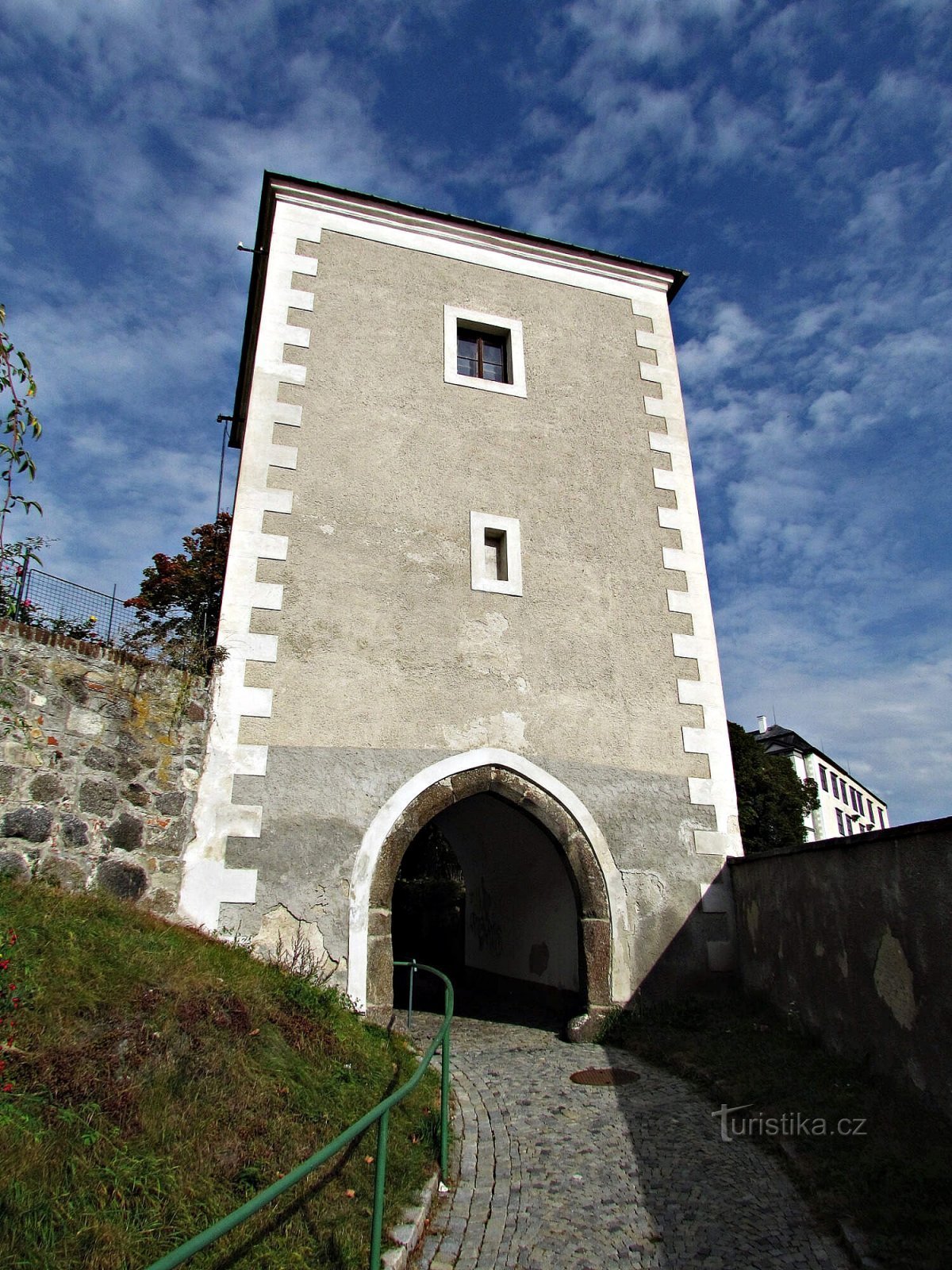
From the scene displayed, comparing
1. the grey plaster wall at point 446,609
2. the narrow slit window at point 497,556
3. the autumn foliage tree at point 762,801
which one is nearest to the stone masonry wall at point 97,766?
the grey plaster wall at point 446,609

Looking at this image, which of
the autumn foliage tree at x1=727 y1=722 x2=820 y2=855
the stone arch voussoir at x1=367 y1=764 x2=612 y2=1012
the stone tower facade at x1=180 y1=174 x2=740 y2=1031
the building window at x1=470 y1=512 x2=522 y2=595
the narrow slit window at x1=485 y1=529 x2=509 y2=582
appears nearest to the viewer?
the stone arch voussoir at x1=367 y1=764 x2=612 y2=1012

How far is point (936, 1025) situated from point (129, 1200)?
4195mm

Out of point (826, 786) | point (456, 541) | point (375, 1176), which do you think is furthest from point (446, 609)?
point (826, 786)

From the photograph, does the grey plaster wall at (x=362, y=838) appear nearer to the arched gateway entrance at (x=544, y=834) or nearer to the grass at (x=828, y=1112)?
the arched gateway entrance at (x=544, y=834)

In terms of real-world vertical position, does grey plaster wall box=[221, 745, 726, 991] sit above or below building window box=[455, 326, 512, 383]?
below

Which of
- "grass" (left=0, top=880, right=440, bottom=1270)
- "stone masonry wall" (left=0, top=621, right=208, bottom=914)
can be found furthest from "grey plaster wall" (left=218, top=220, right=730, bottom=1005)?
"grass" (left=0, top=880, right=440, bottom=1270)

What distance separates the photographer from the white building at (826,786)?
4915cm

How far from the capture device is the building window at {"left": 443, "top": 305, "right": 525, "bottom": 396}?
Answer: 1011 cm

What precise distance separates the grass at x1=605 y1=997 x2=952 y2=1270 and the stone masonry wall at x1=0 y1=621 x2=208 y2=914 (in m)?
4.29

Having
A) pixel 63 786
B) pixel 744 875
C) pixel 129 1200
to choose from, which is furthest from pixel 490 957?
pixel 129 1200

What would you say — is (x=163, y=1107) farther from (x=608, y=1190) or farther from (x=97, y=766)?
(x=97, y=766)

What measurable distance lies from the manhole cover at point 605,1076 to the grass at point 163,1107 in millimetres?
1295

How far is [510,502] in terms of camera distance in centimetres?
943

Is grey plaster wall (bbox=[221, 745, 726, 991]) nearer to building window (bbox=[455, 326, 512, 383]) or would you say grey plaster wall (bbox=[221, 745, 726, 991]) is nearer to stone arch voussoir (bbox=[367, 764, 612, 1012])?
stone arch voussoir (bbox=[367, 764, 612, 1012])
